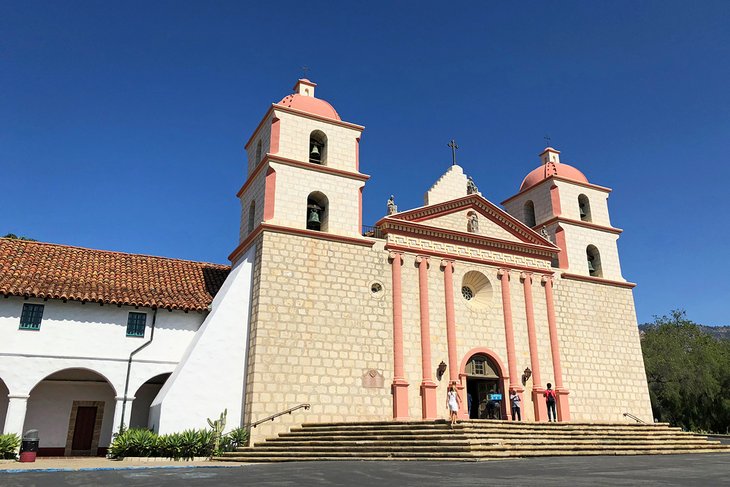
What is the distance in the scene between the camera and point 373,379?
19.2 m

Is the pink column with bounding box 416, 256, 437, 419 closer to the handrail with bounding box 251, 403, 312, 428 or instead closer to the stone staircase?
the stone staircase

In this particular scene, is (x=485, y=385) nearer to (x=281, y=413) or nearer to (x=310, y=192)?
(x=281, y=413)

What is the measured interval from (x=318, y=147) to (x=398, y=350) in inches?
331

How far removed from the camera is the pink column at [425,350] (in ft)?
64.3

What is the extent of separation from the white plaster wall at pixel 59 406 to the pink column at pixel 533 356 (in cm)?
1552

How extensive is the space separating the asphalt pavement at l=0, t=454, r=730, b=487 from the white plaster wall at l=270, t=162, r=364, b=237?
9.73 m

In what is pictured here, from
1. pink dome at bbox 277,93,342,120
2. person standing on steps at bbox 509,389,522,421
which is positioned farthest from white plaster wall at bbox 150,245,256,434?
person standing on steps at bbox 509,389,522,421

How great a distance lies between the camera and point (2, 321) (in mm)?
17781

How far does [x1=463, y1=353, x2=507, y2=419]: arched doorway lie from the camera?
69.1ft

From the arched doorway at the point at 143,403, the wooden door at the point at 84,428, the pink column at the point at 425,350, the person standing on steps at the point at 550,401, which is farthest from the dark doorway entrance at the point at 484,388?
the wooden door at the point at 84,428

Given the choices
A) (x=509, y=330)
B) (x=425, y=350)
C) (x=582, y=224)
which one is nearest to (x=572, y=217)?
(x=582, y=224)

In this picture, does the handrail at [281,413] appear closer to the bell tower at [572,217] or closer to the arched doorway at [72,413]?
the arched doorway at [72,413]

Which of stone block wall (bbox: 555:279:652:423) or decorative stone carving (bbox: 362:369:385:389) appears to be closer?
decorative stone carving (bbox: 362:369:385:389)

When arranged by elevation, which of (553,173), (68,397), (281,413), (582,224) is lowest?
(281,413)
